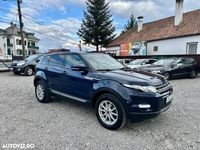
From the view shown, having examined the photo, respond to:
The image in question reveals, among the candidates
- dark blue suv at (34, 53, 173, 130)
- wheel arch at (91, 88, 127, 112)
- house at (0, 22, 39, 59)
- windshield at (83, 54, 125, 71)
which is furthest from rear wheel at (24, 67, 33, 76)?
house at (0, 22, 39, 59)

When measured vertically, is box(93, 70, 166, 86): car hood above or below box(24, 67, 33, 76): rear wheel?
above

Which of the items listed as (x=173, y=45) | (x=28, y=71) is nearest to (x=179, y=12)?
(x=173, y=45)

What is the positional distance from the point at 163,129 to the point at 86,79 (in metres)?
2.00

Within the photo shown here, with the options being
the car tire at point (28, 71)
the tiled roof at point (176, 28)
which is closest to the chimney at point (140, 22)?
the tiled roof at point (176, 28)

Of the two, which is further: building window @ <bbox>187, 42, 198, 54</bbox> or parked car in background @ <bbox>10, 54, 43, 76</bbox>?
building window @ <bbox>187, 42, 198, 54</bbox>

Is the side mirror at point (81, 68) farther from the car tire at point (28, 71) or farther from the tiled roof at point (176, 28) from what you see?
the tiled roof at point (176, 28)

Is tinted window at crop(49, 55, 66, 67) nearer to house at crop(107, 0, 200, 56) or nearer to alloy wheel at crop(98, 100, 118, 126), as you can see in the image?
alloy wheel at crop(98, 100, 118, 126)

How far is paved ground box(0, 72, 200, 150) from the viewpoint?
3352 mm

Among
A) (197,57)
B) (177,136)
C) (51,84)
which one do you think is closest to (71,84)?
(51,84)

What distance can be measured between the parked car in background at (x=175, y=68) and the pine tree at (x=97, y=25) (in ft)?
69.6

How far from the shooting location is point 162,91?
378cm

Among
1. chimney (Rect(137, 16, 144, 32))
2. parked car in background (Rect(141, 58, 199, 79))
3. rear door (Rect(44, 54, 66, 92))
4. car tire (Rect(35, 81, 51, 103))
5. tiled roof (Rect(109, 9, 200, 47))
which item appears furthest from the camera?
chimney (Rect(137, 16, 144, 32))

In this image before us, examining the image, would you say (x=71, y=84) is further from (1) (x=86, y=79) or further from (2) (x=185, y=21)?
(2) (x=185, y=21)

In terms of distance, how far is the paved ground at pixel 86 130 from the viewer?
3352mm
